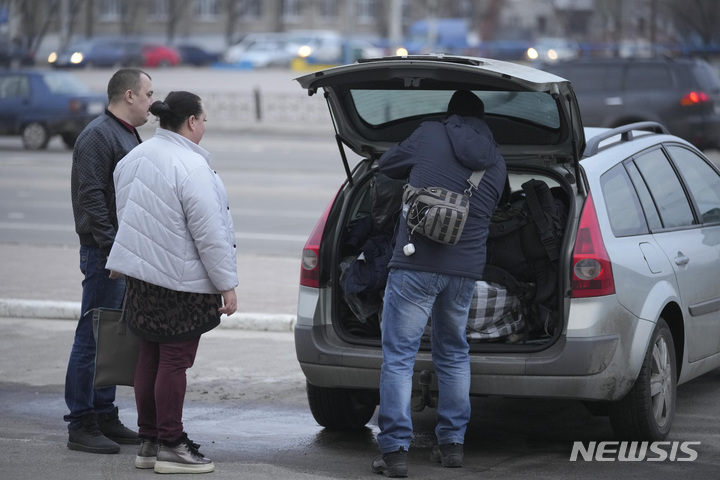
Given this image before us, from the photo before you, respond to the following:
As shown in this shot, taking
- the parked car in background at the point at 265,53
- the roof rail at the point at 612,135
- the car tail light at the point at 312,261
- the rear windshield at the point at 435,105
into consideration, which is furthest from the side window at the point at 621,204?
the parked car in background at the point at 265,53

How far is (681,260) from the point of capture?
6.14 metres

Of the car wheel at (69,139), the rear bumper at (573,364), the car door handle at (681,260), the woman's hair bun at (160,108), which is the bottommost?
the car wheel at (69,139)

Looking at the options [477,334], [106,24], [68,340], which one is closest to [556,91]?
[477,334]

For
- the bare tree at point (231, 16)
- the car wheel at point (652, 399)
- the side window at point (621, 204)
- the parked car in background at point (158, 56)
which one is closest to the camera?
the car wheel at point (652, 399)

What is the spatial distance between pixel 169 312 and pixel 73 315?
13.2ft

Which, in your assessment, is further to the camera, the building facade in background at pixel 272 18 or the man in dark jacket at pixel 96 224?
the building facade in background at pixel 272 18

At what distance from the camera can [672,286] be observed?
595cm

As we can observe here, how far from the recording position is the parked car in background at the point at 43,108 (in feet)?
85.0

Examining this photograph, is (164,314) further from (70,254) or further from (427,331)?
(70,254)

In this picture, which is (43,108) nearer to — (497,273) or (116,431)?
(116,431)

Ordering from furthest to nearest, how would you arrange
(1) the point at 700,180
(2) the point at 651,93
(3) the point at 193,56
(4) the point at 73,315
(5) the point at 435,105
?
(3) the point at 193,56
(2) the point at 651,93
(4) the point at 73,315
(1) the point at 700,180
(5) the point at 435,105

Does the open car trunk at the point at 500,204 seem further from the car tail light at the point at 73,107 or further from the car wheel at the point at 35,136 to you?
the car wheel at the point at 35,136

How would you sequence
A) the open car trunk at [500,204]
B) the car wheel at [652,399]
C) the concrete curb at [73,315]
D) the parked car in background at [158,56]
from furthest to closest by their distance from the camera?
the parked car in background at [158,56] → the concrete curb at [73,315] → the car wheel at [652,399] → the open car trunk at [500,204]

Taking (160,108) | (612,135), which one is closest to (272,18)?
(612,135)
